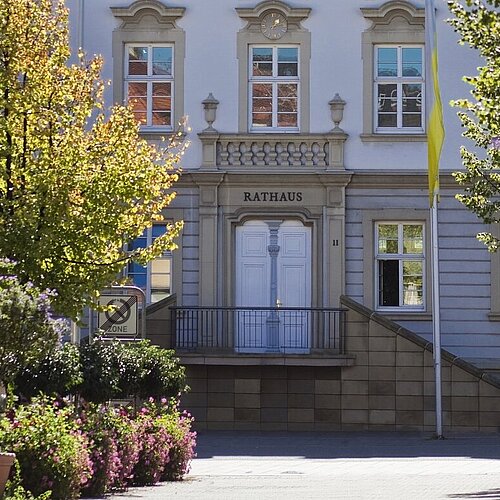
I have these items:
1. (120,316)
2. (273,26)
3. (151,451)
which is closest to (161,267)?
(273,26)

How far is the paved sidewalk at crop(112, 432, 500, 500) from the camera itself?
51.7 ft

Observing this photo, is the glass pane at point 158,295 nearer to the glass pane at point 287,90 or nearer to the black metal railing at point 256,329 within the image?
the black metal railing at point 256,329

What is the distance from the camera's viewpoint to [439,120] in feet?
87.2

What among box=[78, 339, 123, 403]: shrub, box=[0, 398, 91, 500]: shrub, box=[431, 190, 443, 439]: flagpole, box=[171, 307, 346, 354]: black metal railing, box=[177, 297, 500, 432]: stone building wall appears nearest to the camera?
box=[0, 398, 91, 500]: shrub

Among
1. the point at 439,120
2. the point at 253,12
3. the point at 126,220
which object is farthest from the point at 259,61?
the point at 126,220

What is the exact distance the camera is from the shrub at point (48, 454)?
44.8ft

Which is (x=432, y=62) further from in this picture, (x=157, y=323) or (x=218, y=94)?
(x=157, y=323)

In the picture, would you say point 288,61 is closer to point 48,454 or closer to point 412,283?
point 412,283

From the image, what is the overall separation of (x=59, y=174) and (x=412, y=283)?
1412cm

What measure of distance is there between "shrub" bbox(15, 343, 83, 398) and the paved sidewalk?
4.71ft

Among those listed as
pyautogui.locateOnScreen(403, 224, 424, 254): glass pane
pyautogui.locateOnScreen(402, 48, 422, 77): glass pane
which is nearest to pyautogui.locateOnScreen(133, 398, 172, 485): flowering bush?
pyautogui.locateOnScreen(403, 224, 424, 254): glass pane

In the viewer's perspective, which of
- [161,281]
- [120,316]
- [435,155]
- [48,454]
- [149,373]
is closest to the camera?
[48,454]

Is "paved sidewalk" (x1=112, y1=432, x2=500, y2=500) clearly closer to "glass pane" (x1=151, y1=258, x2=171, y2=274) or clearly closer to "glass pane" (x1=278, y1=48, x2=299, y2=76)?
"glass pane" (x1=151, y1=258, x2=171, y2=274)

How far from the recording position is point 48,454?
13727mm
